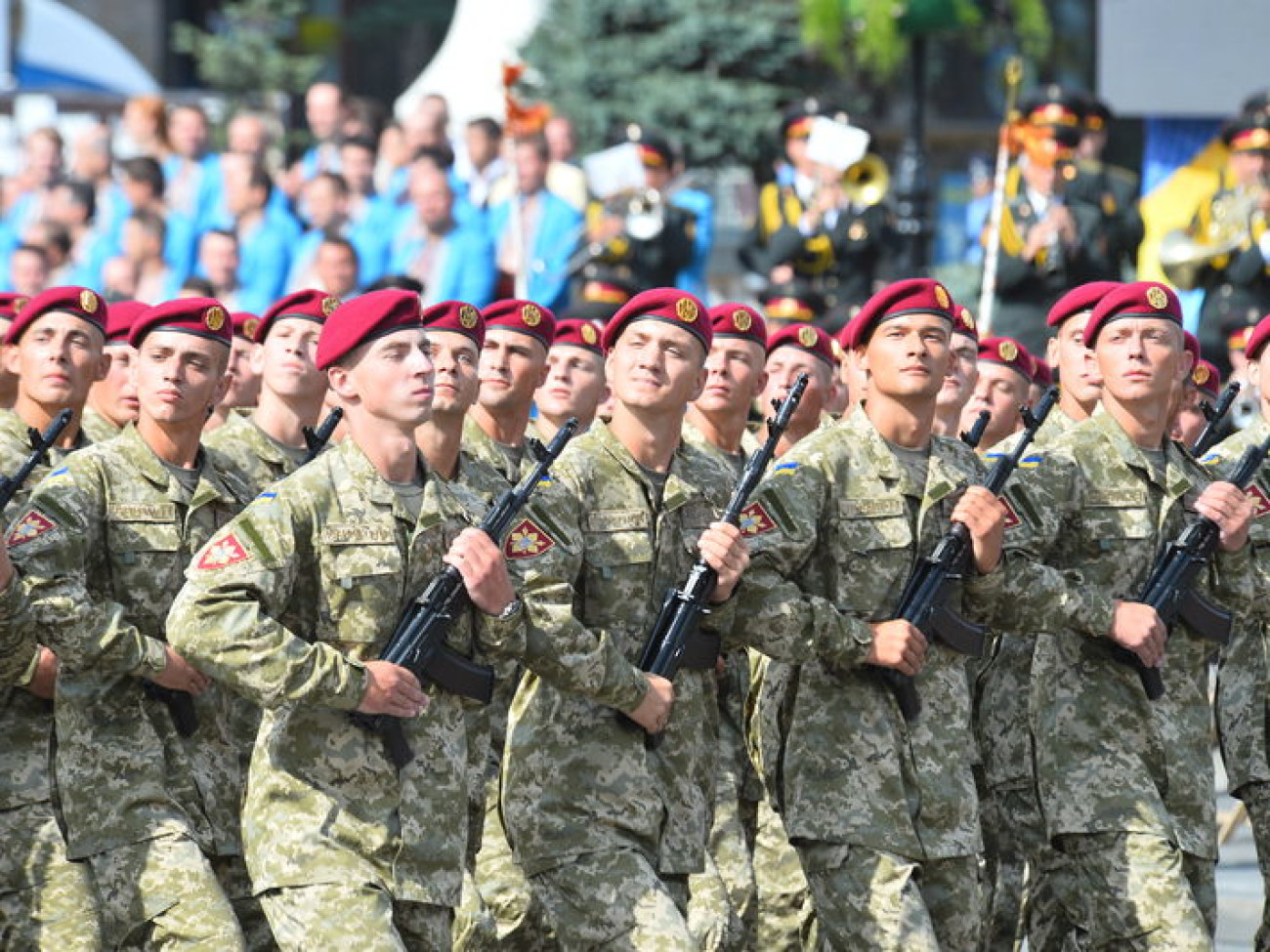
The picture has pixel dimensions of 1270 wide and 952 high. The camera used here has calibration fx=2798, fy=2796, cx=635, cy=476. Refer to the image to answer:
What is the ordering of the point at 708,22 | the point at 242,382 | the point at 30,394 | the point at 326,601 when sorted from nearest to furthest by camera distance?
1. the point at 326,601
2. the point at 30,394
3. the point at 242,382
4. the point at 708,22

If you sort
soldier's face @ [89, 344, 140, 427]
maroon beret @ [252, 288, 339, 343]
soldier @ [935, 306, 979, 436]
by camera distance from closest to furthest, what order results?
maroon beret @ [252, 288, 339, 343] < soldier's face @ [89, 344, 140, 427] < soldier @ [935, 306, 979, 436]

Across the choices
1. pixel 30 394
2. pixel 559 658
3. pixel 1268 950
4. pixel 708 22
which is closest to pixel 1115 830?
pixel 1268 950

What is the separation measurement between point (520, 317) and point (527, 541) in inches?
98.1

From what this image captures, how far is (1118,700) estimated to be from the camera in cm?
793

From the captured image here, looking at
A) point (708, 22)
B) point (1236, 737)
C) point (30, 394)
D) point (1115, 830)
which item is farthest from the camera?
point (708, 22)

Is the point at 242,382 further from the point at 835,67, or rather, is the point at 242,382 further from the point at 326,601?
the point at 835,67

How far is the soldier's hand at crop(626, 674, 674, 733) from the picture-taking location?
720cm

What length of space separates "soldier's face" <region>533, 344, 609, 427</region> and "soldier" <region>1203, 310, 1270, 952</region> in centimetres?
228

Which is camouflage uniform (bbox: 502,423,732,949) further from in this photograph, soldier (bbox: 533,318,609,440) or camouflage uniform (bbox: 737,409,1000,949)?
soldier (bbox: 533,318,609,440)

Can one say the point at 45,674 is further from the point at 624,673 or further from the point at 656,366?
the point at 656,366

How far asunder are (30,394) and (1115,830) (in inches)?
135

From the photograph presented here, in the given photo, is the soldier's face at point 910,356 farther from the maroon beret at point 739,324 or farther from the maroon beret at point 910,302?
the maroon beret at point 739,324

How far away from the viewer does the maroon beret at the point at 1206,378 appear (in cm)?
1053

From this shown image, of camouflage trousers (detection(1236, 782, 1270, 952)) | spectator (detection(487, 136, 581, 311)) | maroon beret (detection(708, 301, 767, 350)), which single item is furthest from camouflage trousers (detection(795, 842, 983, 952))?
spectator (detection(487, 136, 581, 311))
